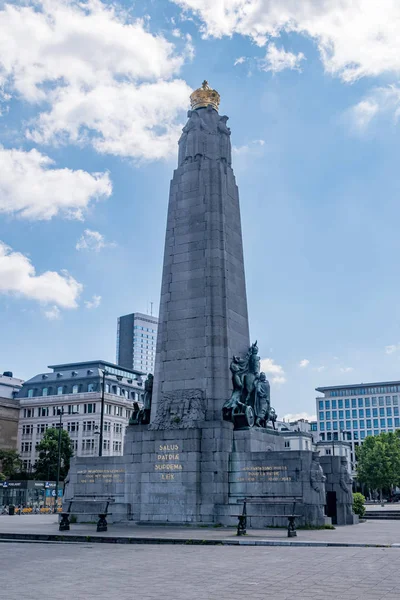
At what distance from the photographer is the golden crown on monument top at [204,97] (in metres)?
35.0

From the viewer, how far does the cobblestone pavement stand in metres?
10.5

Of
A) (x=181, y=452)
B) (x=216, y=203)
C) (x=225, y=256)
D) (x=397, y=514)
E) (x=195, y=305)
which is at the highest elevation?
(x=216, y=203)

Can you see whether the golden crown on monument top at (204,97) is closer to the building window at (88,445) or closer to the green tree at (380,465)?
the building window at (88,445)

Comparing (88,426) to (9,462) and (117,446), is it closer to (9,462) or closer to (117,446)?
(117,446)

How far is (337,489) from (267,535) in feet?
28.0

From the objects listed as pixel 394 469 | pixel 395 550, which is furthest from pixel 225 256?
pixel 394 469

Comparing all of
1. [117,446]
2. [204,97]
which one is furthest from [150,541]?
[117,446]

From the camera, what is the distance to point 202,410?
95.2 ft

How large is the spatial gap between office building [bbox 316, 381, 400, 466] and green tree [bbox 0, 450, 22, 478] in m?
72.1

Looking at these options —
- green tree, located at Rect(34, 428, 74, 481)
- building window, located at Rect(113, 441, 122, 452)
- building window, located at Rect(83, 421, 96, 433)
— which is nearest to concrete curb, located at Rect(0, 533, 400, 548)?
green tree, located at Rect(34, 428, 74, 481)

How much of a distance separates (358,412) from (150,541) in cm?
12932

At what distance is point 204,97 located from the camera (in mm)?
35062

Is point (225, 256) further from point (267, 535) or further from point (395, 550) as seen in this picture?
point (395, 550)

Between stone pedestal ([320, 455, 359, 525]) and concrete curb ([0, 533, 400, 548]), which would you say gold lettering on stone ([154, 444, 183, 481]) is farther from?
concrete curb ([0, 533, 400, 548])
